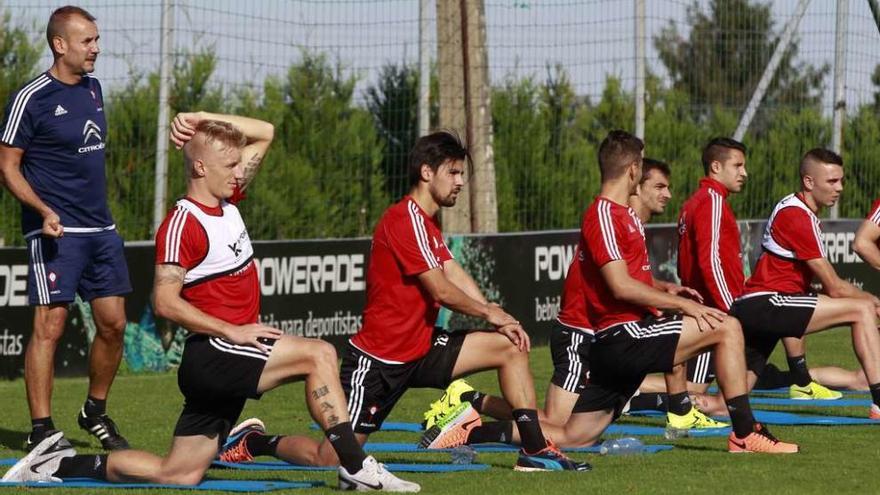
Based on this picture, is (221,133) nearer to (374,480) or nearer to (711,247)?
(374,480)

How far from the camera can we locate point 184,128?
8.39 m

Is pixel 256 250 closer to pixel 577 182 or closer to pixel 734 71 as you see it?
pixel 577 182

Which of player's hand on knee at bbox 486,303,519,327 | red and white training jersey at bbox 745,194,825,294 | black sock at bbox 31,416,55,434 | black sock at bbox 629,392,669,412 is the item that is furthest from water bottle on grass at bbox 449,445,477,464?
red and white training jersey at bbox 745,194,825,294

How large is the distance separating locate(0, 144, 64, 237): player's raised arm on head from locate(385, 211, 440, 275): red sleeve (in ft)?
6.21

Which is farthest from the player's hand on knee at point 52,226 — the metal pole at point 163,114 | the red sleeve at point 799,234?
the metal pole at point 163,114

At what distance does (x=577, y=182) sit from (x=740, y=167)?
7108 mm

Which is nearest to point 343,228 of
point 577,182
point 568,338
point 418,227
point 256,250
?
point 256,250

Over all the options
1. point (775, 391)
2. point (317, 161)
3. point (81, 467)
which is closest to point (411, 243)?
point (81, 467)

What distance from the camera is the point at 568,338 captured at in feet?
34.1

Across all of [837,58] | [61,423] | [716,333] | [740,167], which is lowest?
[61,423]

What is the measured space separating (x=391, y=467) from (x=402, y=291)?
2.89 ft

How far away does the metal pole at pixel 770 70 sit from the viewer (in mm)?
21078

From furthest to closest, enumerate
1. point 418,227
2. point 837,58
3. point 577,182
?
point 837,58 → point 577,182 → point 418,227

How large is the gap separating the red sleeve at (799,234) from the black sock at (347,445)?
4804mm
